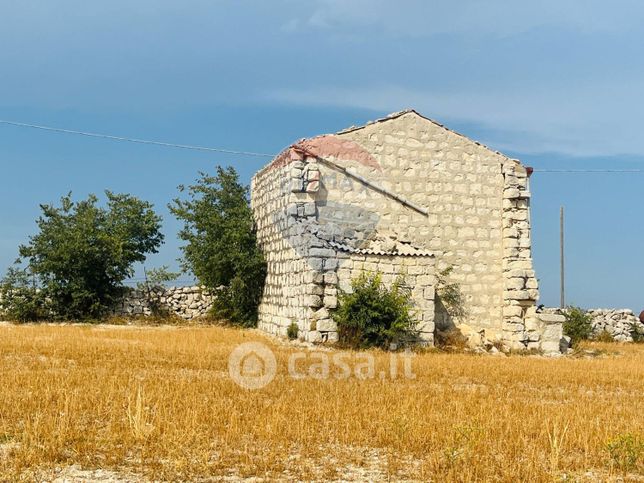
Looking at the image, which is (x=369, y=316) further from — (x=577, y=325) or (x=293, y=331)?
(x=577, y=325)

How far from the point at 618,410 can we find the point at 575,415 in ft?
3.82

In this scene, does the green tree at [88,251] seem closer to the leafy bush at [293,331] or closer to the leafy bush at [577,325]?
the leafy bush at [293,331]

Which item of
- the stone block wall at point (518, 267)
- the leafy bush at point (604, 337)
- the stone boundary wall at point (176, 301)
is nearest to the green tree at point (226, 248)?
the stone boundary wall at point (176, 301)

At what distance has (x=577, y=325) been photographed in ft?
83.8

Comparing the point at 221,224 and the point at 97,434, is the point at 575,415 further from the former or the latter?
the point at 221,224

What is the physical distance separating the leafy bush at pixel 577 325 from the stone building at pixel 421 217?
5.77 metres

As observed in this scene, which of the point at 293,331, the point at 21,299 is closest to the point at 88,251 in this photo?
the point at 21,299

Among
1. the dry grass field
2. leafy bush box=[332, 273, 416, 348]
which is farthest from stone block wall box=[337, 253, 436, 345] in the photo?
the dry grass field

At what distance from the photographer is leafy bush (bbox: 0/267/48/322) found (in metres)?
24.1

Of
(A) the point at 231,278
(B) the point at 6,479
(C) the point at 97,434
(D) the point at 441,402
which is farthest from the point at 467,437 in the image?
(A) the point at 231,278

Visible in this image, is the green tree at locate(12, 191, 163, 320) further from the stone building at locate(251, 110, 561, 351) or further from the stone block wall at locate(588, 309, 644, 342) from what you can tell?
the stone block wall at locate(588, 309, 644, 342)

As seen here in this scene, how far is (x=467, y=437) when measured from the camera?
6.72 meters

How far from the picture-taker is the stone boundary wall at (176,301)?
2584 centimetres

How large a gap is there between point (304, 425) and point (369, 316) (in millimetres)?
9709
